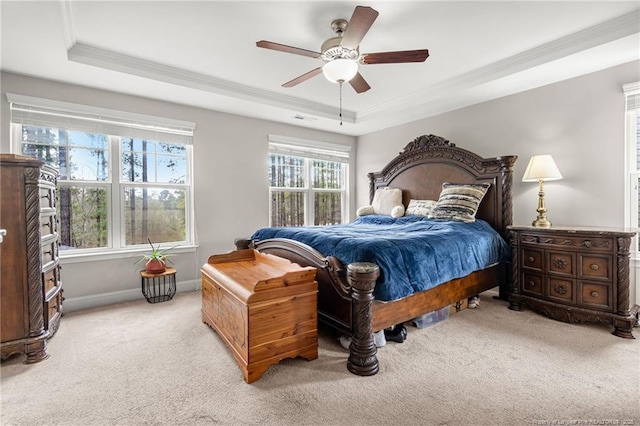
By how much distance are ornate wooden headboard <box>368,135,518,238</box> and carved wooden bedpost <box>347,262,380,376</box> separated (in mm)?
2277

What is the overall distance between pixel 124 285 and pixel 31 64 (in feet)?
7.79

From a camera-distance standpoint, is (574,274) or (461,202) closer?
(574,274)

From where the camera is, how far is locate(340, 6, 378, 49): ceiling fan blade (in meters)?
1.85

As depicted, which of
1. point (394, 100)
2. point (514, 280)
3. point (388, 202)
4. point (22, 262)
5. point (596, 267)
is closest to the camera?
point (22, 262)

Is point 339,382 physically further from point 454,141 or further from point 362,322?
point 454,141

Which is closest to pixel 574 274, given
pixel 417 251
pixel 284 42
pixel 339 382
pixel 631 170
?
pixel 631 170

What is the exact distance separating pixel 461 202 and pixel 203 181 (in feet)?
10.7

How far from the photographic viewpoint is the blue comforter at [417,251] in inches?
81.8

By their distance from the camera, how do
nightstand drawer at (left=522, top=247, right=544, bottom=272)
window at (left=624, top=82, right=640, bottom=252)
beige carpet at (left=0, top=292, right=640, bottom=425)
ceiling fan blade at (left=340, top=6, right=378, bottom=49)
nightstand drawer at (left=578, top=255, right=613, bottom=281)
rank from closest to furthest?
beige carpet at (left=0, top=292, right=640, bottom=425), ceiling fan blade at (left=340, top=6, right=378, bottom=49), nightstand drawer at (left=578, top=255, right=613, bottom=281), window at (left=624, top=82, right=640, bottom=252), nightstand drawer at (left=522, top=247, right=544, bottom=272)

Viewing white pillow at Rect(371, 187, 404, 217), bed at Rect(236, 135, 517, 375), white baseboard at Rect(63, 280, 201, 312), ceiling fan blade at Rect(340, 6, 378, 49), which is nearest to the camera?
ceiling fan blade at Rect(340, 6, 378, 49)

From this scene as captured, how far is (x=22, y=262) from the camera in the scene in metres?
2.13

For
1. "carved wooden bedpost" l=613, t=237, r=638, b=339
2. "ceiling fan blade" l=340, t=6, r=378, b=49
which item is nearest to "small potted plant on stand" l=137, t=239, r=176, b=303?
"ceiling fan blade" l=340, t=6, r=378, b=49

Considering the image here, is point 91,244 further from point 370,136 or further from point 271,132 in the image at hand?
point 370,136

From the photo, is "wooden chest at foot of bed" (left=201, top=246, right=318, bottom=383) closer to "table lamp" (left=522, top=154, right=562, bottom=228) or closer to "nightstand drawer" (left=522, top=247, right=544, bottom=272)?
"nightstand drawer" (left=522, top=247, right=544, bottom=272)
